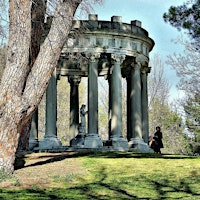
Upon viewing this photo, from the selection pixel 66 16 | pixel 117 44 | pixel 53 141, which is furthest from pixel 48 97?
pixel 66 16

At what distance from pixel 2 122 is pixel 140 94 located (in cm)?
1814

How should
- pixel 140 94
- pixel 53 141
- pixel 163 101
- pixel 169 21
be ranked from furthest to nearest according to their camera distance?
pixel 163 101, pixel 140 94, pixel 53 141, pixel 169 21

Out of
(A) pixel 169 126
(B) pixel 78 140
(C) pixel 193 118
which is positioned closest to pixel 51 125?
(B) pixel 78 140

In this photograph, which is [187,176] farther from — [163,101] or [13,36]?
[163,101]

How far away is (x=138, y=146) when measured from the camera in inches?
1176

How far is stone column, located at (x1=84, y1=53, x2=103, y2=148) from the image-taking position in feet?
94.5

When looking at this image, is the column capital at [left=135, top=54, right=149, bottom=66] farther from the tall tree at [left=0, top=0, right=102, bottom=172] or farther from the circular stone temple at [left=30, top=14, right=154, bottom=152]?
the tall tree at [left=0, top=0, right=102, bottom=172]

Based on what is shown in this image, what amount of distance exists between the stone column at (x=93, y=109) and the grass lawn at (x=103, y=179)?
907 centimetres

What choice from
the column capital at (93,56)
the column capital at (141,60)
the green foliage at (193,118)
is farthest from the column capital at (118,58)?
the green foliage at (193,118)

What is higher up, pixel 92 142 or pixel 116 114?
pixel 116 114

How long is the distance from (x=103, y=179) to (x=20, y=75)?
14.0 ft

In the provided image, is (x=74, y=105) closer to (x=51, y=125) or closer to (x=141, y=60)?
(x=51, y=125)

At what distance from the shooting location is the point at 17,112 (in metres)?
14.0

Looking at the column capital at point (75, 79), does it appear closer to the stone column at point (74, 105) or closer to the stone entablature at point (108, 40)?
the stone column at point (74, 105)
